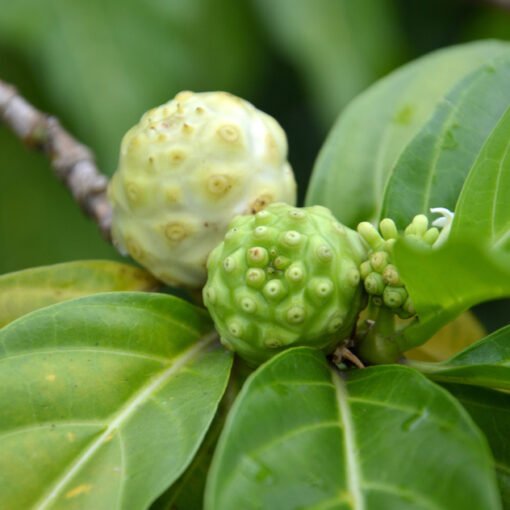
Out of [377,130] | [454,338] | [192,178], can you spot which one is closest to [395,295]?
[192,178]

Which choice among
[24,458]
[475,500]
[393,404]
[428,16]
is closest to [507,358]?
[393,404]

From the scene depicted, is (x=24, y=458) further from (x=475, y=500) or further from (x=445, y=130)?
(x=445, y=130)

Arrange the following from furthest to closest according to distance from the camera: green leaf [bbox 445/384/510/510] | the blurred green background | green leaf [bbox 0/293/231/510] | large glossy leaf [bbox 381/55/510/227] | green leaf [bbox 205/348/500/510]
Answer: the blurred green background, large glossy leaf [bbox 381/55/510/227], green leaf [bbox 445/384/510/510], green leaf [bbox 0/293/231/510], green leaf [bbox 205/348/500/510]

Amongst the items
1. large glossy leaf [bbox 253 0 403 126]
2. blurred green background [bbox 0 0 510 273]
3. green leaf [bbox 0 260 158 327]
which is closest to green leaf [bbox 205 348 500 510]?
green leaf [bbox 0 260 158 327]

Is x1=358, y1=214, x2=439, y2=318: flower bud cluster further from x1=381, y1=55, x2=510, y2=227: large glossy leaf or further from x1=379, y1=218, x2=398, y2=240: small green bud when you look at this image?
x1=381, y1=55, x2=510, y2=227: large glossy leaf

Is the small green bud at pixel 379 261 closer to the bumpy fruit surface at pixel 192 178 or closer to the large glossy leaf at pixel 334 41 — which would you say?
the bumpy fruit surface at pixel 192 178

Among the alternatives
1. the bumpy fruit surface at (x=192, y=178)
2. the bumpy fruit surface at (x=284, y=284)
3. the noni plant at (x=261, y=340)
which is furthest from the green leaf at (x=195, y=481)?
the bumpy fruit surface at (x=192, y=178)
